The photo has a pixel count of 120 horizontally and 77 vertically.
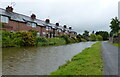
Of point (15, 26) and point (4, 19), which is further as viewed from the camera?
point (15, 26)

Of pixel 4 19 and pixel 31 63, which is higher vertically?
pixel 4 19

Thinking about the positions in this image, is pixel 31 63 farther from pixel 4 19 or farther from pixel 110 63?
pixel 4 19

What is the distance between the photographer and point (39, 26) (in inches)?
1789

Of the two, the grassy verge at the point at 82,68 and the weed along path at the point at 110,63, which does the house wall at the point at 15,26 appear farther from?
the weed along path at the point at 110,63

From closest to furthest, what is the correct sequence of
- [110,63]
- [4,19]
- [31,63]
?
[110,63] → [31,63] → [4,19]

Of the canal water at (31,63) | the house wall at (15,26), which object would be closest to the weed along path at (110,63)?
the canal water at (31,63)

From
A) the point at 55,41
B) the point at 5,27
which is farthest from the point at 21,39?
the point at 55,41

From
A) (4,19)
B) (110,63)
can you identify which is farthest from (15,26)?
(110,63)

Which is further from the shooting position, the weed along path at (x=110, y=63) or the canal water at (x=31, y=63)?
the canal water at (x=31, y=63)

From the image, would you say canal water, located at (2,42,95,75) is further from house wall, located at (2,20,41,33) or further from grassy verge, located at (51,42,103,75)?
house wall, located at (2,20,41,33)

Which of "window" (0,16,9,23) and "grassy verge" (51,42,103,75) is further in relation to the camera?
"window" (0,16,9,23)

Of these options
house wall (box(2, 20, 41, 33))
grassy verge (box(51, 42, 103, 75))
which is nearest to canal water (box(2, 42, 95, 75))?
grassy verge (box(51, 42, 103, 75))

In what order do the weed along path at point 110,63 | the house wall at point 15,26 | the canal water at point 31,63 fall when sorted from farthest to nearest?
the house wall at point 15,26 < the canal water at point 31,63 < the weed along path at point 110,63

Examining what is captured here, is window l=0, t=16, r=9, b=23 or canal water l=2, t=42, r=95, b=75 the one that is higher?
window l=0, t=16, r=9, b=23
